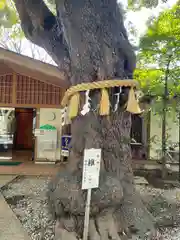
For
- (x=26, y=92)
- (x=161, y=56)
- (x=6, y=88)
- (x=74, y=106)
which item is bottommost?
(x=74, y=106)

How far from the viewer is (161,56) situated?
20.7 ft

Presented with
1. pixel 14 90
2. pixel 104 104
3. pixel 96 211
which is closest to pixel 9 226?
pixel 96 211

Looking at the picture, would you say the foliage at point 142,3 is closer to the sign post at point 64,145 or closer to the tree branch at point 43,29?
the tree branch at point 43,29

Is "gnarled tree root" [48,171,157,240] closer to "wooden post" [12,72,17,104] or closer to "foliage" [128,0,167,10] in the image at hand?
"foliage" [128,0,167,10]

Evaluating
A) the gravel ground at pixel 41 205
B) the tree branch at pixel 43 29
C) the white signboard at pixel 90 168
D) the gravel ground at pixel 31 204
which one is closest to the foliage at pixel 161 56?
the tree branch at pixel 43 29

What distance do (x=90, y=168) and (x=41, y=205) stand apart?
6.96 ft

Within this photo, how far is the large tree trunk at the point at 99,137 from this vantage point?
281cm

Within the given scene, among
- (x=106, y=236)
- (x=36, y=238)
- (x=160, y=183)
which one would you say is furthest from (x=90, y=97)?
(x=160, y=183)

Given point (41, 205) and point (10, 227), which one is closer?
point (10, 227)

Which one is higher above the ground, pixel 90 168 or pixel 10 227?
pixel 90 168

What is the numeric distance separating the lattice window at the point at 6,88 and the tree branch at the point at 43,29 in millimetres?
4391

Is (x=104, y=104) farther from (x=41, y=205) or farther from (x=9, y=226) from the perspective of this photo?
(x=41, y=205)

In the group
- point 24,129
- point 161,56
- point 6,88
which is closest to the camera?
point 161,56

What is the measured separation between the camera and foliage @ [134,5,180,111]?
5.55 meters
